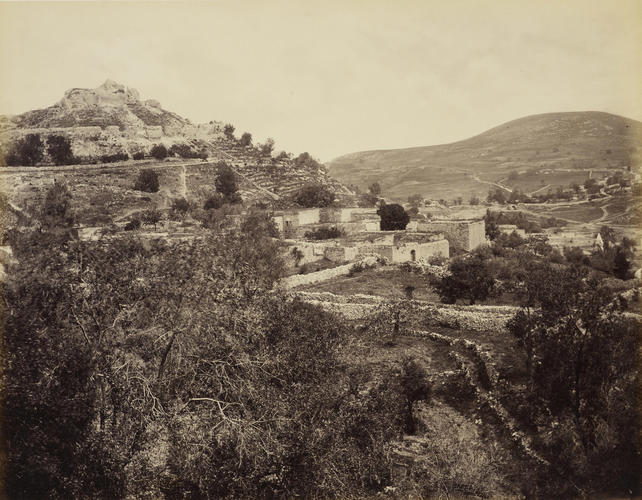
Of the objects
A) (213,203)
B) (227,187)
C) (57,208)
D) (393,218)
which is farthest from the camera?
(227,187)

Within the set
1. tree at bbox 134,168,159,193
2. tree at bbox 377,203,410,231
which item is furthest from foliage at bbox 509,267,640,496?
tree at bbox 134,168,159,193

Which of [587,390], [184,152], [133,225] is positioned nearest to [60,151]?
[184,152]

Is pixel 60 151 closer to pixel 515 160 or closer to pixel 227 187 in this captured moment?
pixel 227 187

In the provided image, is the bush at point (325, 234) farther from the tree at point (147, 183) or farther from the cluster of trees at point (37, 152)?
the cluster of trees at point (37, 152)

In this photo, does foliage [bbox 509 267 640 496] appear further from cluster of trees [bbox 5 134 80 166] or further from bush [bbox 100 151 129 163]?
bush [bbox 100 151 129 163]

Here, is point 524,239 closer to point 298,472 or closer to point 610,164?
point 298,472

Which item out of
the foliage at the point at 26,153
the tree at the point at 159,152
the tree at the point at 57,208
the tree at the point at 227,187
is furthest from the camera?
the tree at the point at 159,152

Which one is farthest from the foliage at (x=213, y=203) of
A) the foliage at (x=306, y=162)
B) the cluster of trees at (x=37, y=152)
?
the foliage at (x=306, y=162)
